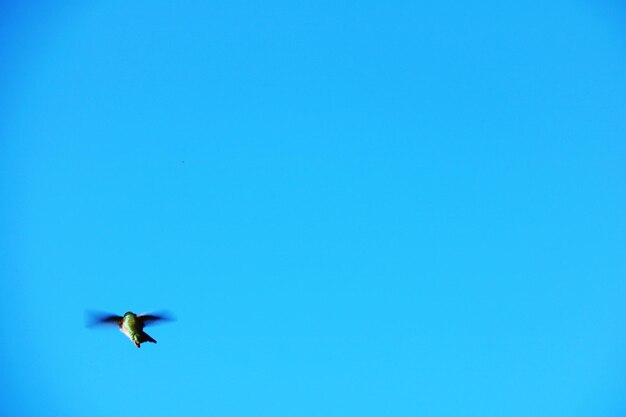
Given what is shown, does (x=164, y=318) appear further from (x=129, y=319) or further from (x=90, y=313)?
(x=90, y=313)

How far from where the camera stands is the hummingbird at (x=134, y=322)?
32.5ft

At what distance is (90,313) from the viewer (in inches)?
355

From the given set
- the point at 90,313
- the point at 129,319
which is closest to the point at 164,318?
the point at 129,319

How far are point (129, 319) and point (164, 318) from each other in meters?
0.86

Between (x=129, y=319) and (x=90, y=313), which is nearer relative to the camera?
(x=90, y=313)

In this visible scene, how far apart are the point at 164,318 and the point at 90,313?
1563 millimetres

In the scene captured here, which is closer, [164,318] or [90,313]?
[90,313]

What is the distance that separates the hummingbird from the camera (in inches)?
390

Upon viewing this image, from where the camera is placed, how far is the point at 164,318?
9.96 m

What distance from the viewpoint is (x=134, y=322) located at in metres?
9.98

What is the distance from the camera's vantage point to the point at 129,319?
10.1 metres
